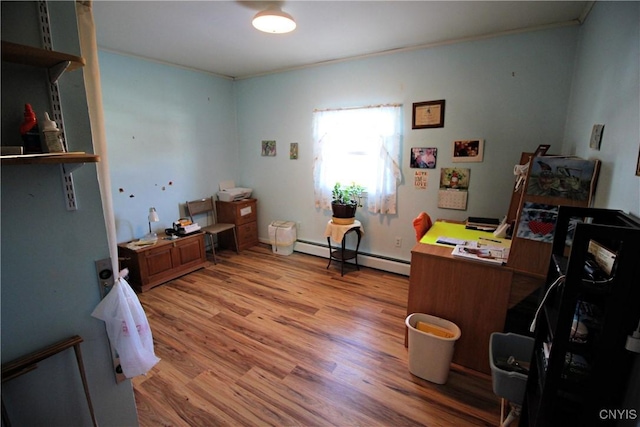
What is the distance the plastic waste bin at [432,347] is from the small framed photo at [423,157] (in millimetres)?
1754

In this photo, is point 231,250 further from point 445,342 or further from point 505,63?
point 505,63

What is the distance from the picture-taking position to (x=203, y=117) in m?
4.08

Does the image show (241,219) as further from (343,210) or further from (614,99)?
(614,99)

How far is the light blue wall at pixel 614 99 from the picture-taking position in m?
1.18

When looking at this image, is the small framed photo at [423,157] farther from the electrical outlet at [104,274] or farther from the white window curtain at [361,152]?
the electrical outlet at [104,274]

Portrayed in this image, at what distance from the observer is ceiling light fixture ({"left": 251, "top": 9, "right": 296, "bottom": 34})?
6.89 feet

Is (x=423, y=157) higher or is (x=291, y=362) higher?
(x=423, y=157)

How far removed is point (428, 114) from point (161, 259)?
338 cm

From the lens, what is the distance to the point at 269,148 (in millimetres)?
4281

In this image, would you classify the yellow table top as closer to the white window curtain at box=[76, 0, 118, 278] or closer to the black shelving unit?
the black shelving unit

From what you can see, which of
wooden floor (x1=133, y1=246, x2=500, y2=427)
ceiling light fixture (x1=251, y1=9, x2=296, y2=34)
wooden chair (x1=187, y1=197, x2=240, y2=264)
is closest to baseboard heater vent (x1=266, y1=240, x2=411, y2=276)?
wooden floor (x1=133, y1=246, x2=500, y2=427)

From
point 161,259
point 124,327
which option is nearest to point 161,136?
point 161,259

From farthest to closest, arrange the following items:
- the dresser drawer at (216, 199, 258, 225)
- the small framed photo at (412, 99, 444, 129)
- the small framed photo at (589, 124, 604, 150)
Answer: the dresser drawer at (216, 199, 258, 225)
the small framed photo at (412, 99, 444, 129)
the small framed photo at (589, 124, 604, 150)

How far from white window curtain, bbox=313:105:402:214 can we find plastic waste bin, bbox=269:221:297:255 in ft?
1.97
